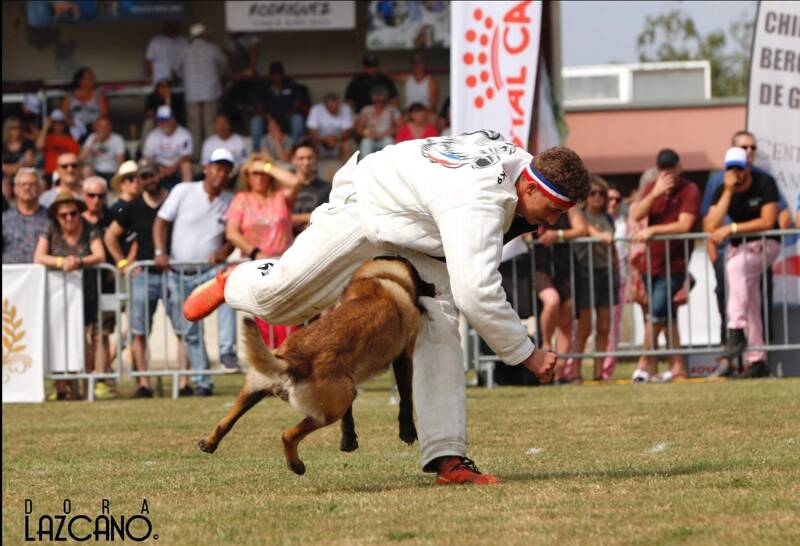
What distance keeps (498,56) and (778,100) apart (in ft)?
8.95

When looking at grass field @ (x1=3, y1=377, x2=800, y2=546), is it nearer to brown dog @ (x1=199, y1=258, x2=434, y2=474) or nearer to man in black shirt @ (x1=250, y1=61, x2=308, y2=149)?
brown dog @ (x1=199, y1=258, x2=434, y2=474)

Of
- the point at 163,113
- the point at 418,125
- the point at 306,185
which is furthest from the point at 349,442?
the point at 163,113

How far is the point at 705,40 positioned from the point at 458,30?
1609 inches

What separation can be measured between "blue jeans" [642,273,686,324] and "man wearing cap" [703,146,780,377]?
1.80ft

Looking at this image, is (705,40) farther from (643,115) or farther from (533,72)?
(533,72)

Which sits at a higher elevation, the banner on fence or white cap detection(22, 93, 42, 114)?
the banner on fence

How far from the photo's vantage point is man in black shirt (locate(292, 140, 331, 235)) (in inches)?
549

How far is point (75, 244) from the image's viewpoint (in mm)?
13953

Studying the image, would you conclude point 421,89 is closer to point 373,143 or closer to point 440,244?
point 373,143

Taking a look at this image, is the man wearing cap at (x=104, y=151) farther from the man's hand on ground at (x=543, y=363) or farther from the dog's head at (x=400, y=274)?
the man's hand on ground at (x=543, y=363)

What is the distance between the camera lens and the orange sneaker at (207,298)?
7422 millimetres

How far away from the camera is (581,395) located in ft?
39.6

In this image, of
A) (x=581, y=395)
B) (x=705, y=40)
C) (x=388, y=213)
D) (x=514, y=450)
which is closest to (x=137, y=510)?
(x=388, y=213)

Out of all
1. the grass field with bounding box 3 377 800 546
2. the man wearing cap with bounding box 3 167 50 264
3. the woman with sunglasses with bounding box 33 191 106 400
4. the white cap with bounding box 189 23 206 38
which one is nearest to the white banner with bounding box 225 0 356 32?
the white cap with bounding box 189 23 206 38
